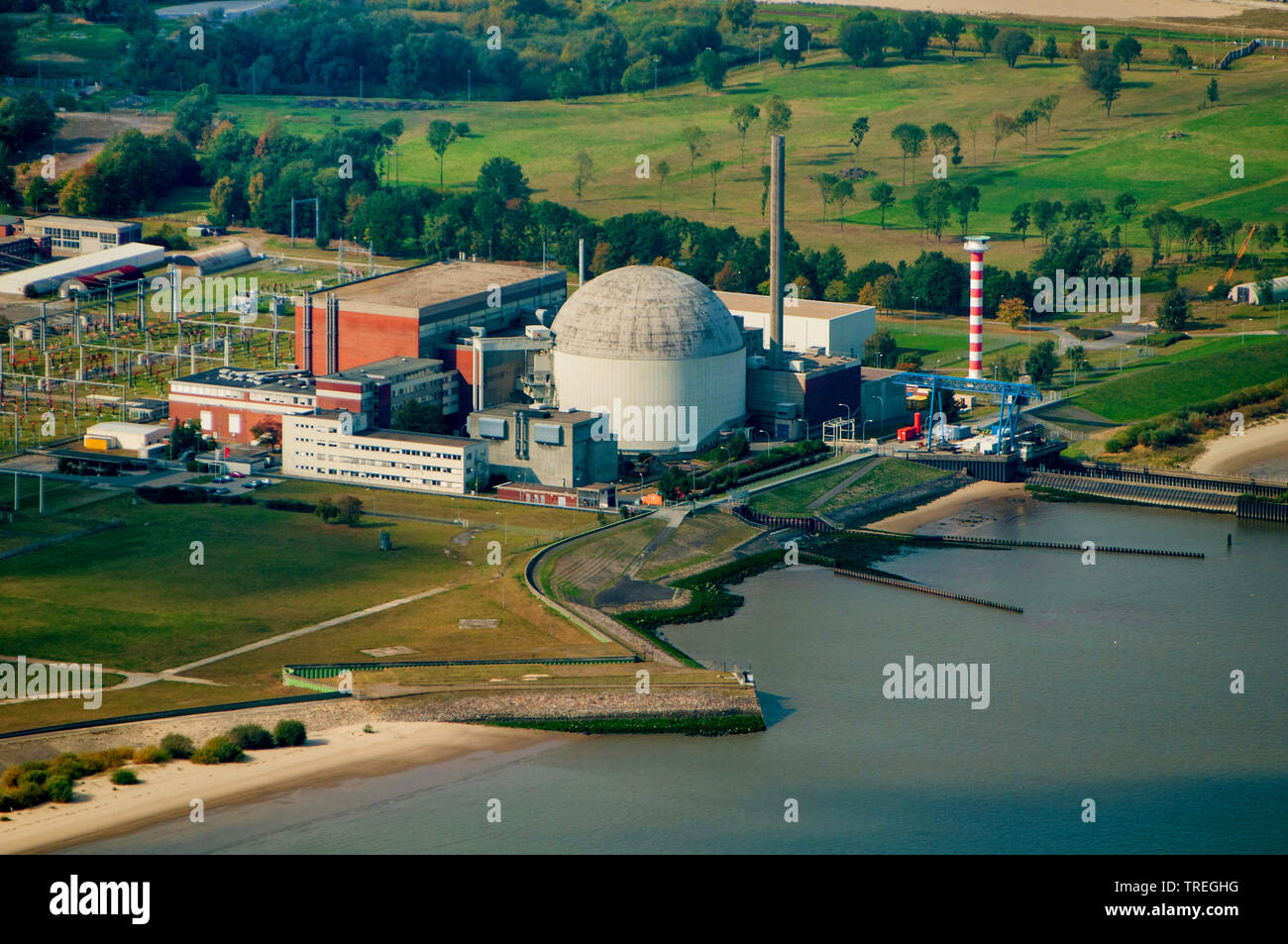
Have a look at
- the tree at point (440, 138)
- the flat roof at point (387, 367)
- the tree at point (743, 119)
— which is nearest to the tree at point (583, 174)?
the tree at point (440, 138)

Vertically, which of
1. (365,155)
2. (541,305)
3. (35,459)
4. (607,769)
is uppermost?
(365,155)

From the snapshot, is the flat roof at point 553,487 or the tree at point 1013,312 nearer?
the flat roof at point 553,487

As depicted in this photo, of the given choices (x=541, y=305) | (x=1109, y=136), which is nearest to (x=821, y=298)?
(x=541, y=305)

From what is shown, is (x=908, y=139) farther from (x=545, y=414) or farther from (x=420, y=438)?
(x=420, y=438)

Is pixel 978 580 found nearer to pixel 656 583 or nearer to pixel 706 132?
pixel 656 583

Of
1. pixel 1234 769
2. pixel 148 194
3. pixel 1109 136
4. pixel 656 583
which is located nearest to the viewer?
pixel 1234 769

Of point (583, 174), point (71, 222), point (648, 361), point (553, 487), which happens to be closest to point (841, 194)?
point (583, 174)

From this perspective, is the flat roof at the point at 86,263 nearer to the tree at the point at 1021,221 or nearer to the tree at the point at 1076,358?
the tree at the point at 1021,221
